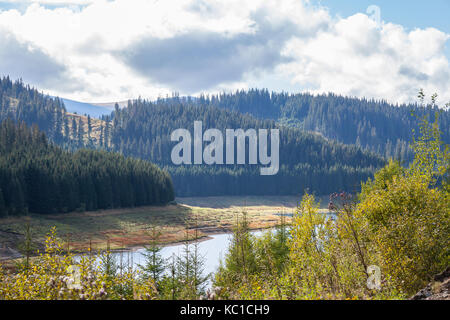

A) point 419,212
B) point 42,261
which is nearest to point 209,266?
point 419,212

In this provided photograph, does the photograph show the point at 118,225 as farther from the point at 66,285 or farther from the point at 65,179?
the point at 66,285

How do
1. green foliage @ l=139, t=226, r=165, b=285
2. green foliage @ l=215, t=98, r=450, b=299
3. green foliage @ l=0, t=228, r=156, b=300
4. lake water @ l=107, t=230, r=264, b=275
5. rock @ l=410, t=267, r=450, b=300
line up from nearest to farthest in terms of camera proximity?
1. green foliage @ l=0, t=228, r=156, b=300
2. rock @ l=410, t=267, r=450, b=300
3. green foliage @ l=215, t=98, r=450, b=299
4. green foliage @ l=139, t=226, r=165, b=285
5. lake water @ l=107, t=230, r=264, b=275

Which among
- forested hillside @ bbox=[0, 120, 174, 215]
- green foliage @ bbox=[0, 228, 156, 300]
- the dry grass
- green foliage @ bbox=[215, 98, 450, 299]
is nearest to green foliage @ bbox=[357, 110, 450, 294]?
green foliage @ bbox=[215, 98, 450, 299]

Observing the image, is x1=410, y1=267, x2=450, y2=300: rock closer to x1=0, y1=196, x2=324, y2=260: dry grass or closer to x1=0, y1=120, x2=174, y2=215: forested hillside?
x1=0, y1=196, x2=324, y2=260: dry grass

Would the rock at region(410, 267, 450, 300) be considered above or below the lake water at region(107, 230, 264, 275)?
above

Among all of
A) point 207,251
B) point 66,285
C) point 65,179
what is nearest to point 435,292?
point 66,285

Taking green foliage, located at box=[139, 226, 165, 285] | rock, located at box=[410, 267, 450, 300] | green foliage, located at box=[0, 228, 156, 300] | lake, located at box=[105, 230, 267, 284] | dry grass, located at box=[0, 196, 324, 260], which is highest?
green foliage, located at box=[0, 228, 156, 300]

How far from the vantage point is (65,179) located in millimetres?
102500

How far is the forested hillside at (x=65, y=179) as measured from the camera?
303 ft

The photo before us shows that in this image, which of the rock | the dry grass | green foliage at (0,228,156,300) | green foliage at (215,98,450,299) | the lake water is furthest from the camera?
the dry grass

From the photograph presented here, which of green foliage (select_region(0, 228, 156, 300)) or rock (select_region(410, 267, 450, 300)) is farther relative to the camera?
rock (select_region(410, 267, 450, 300))

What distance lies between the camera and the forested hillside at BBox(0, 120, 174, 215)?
92.2 metres

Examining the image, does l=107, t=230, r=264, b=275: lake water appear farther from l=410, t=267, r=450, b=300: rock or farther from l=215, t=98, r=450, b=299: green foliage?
l=410, t=267, r=450, b=300: rock
